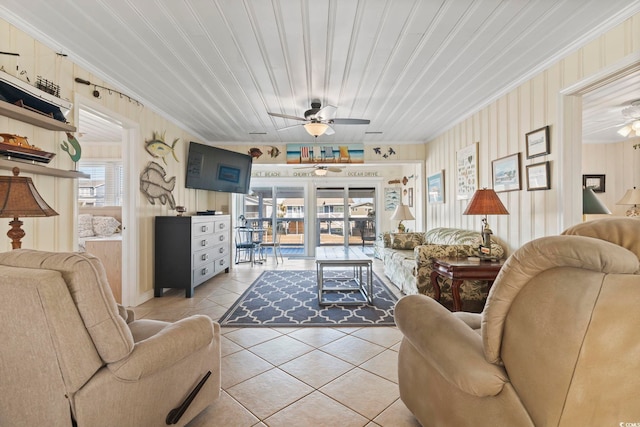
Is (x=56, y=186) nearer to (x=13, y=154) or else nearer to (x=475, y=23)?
(x=13, y=154)

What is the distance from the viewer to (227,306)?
3.43 m

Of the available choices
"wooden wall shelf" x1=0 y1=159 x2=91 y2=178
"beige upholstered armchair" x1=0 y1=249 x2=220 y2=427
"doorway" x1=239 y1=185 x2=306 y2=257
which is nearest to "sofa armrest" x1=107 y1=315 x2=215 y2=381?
"beige upholstered armchair" x1=0 y1=249 x2=220 y2=427

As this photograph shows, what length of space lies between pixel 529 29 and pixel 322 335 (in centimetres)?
302

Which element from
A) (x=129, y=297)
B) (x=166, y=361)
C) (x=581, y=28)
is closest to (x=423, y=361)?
(x=166, y=361)

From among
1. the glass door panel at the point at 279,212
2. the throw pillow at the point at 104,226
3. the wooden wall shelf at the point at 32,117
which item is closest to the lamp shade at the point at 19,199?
the wooden wall shelf at the point at 32,117

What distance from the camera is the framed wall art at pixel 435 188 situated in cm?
489

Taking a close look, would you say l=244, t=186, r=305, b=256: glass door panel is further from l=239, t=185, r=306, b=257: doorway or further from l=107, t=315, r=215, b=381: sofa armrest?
l=107, t=315, r=215, b=381: sofa armrest

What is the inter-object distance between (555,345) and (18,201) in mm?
2530

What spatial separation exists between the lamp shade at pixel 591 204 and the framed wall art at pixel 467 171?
1.24 m

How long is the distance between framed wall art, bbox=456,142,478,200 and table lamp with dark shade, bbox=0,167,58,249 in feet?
14.2

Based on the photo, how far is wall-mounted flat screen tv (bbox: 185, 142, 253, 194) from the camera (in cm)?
461

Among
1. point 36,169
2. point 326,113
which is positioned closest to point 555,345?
point 326,113

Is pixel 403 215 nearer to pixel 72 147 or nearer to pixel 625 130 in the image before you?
pixel 625 130

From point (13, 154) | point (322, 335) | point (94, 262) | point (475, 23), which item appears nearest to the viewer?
point (94, 262)
